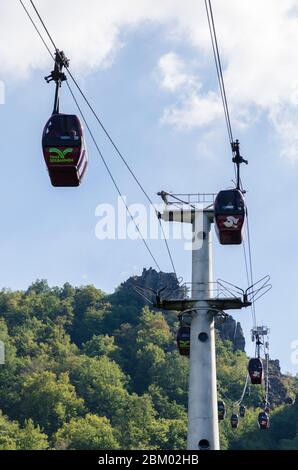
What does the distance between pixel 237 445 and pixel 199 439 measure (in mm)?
84065

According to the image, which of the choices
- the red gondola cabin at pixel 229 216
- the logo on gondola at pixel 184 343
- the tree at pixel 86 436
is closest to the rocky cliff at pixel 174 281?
the tree at pixel 86 436

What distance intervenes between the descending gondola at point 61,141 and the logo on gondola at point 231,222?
339 inches

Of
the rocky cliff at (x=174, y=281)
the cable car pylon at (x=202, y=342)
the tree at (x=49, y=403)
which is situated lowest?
the cable car pylon at (x=202, y=342)

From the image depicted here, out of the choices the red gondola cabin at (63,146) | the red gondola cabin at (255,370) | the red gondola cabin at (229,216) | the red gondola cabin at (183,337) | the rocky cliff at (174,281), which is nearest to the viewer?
the red gondola cabin at (63,146)

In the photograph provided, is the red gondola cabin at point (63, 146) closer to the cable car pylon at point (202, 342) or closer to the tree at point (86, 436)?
the cable car pylon at point (202, 342)

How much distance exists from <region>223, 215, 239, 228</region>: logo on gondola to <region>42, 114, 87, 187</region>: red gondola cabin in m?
8.62

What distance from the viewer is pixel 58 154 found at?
18.9 meters

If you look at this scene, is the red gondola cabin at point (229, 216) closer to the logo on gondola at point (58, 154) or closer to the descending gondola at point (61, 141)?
the descending gondola at point (61, 141)

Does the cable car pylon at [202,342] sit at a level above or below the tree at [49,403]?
below

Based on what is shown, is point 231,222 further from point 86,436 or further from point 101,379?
point 101,379

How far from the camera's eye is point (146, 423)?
107 m

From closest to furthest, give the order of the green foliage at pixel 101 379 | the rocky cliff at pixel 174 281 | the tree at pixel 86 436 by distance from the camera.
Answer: the tree at pixel 86 436
the green foliage at pixel 101 379
the rocky cliff at pixel 174 281

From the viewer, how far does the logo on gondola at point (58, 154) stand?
18.8 metres

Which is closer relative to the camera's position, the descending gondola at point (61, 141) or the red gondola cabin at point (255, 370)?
the descending gondola at point (61, 141)
